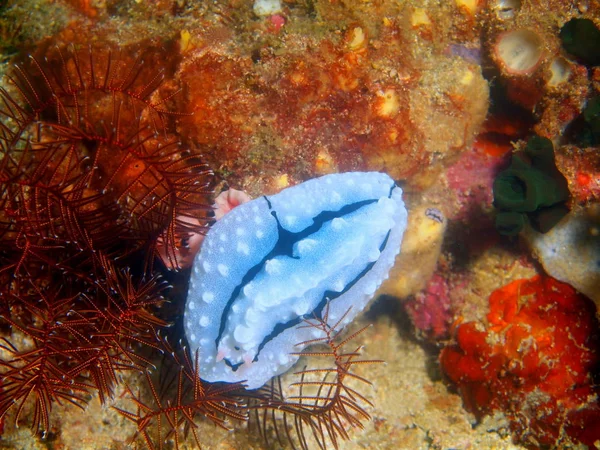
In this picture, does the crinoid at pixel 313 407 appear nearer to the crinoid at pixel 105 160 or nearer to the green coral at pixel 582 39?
the crinoid at pixel 105 160

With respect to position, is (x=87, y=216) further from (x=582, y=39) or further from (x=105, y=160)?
(x=582, y=39)

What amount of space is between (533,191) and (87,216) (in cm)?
414

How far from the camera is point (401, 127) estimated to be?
12.5 ft

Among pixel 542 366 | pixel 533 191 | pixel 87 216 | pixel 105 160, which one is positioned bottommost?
pixel 542 366

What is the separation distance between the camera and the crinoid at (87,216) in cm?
309

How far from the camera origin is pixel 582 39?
4.22 metres

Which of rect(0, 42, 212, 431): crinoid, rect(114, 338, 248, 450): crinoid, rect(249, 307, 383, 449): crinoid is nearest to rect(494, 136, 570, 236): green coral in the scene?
rect(249, 307, 383, 449): crinoid

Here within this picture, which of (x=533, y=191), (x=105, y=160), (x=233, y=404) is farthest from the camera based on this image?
(x=533, y=191)

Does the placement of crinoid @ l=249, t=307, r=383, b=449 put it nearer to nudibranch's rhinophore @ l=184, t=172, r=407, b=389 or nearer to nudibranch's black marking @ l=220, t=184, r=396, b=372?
nudibranch's black marking @ l=220, t=184, r=396, b=372

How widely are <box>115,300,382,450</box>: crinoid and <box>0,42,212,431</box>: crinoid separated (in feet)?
1.46

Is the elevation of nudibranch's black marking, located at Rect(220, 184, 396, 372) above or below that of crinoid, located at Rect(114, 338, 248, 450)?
above

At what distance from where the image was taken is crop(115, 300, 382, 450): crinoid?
10.8 feet

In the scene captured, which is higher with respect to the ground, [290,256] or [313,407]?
[290,256]

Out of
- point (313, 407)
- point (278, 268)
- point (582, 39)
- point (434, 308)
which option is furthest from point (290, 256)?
point (582, 39)
